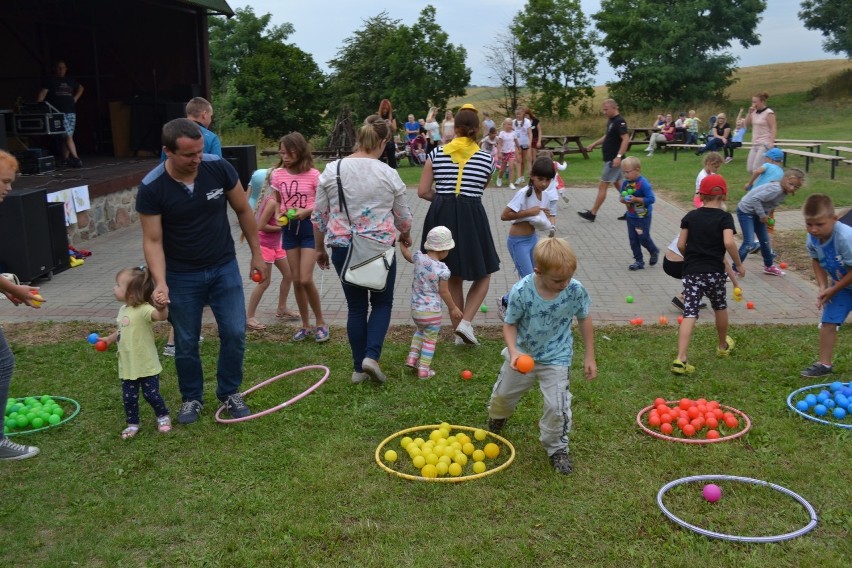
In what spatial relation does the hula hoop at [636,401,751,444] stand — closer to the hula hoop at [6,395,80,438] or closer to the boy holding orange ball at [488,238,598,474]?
the boy holding orange ball at [488,238,598,474]

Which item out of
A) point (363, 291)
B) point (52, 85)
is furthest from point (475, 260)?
point (52, 85)

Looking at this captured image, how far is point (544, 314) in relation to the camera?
463cm

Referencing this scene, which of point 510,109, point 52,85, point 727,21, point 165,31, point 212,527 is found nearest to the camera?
point 212,527

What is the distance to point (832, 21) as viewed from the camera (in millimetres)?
51594

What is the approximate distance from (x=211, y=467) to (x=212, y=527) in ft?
2.41

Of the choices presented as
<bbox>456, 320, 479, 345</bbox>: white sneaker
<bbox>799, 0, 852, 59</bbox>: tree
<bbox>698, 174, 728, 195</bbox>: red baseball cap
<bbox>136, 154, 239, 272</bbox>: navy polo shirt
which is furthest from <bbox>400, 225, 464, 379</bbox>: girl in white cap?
<bbox>799, 0, 852, 59</bbox>: tree

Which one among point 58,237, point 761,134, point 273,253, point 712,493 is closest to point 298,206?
point 273,253

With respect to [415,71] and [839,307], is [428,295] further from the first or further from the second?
[415,71]

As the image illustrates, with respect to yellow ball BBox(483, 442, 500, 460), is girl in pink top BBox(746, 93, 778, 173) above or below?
above

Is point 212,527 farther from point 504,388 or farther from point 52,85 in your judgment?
point 52,85

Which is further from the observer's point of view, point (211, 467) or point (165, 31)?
point (165, 31)

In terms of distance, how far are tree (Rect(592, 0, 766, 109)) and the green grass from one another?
42444mm

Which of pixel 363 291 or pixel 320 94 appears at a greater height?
pixel 320 94

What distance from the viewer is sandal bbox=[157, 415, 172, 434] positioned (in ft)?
17.7
